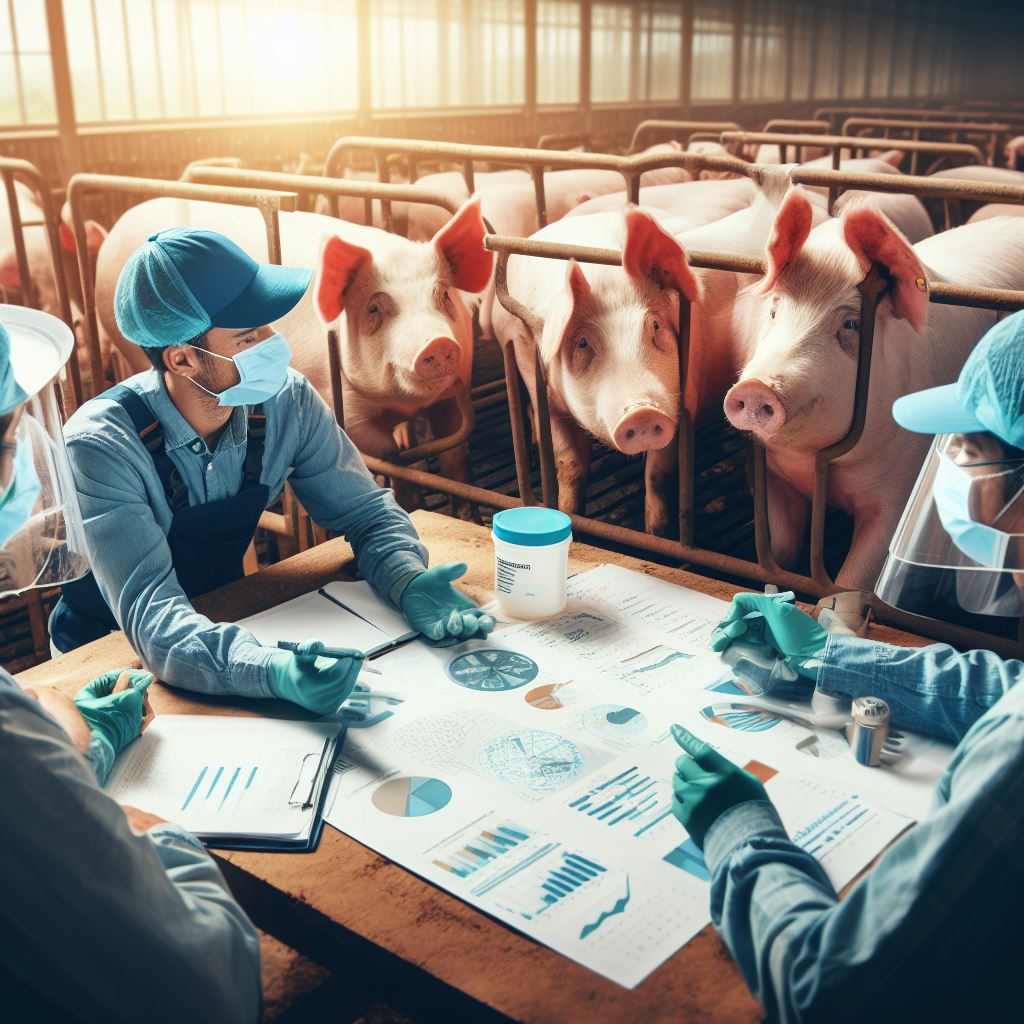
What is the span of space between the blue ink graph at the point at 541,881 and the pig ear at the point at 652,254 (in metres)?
1.55

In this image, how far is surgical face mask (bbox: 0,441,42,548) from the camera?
3.85ft

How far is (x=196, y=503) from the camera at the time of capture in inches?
87.3

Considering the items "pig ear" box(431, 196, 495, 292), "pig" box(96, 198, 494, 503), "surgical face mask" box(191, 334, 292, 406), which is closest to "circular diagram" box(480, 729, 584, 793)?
"surgical face mask" box(191, 334, 292, 406)

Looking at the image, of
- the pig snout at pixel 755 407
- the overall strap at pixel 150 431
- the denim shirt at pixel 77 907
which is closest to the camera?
the denim shirt at pixel 77 907

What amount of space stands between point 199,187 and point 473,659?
1652 mm

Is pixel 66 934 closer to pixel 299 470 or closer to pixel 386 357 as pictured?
pixel 299 470

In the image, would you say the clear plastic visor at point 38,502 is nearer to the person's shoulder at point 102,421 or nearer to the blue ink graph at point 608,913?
the person's shoulder at point 102,421

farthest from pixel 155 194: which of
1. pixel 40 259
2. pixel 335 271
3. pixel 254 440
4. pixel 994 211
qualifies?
pixel 994 211

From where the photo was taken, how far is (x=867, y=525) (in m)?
2.72

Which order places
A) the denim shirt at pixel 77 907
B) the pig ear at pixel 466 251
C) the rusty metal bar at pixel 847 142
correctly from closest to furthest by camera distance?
the denim shirt at pixel 77 907
the pig ear at pixel 466 251
the rusty metal bar at pixel 847 142

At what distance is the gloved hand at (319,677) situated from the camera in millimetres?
1654

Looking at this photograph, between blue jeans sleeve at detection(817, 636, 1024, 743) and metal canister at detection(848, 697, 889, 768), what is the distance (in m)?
0.09

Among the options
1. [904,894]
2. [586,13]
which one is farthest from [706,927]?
[586,13]

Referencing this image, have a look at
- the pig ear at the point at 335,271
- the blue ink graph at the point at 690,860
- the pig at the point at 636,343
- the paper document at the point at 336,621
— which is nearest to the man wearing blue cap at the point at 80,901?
the blue ink graph at the point at 690,860
